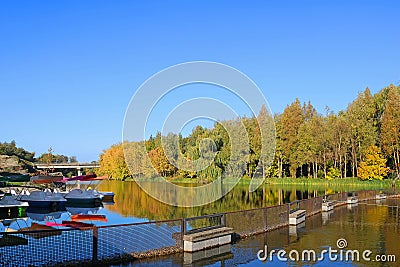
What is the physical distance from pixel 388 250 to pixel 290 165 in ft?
176

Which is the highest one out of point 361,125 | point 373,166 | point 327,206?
point 361,125

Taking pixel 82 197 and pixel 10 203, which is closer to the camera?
pixel 10 203

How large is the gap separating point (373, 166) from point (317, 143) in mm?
8590

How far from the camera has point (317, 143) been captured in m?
61.3

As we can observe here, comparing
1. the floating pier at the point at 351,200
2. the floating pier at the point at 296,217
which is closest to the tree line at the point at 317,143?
the floating pier at the point at 351,200

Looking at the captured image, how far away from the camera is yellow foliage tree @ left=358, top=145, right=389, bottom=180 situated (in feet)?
181

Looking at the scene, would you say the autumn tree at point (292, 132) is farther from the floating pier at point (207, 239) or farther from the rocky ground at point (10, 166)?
the floating pier at point (207, 239)

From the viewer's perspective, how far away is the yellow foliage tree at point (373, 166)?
55.3m

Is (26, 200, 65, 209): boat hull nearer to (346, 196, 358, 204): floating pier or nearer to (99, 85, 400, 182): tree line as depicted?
(346, 196, 358, 204): floating pier

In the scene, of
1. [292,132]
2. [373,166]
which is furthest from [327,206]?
[292,132]

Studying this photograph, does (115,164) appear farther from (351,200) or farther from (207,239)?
(207,239)

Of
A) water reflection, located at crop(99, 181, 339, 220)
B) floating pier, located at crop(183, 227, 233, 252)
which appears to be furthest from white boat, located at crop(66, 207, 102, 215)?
floating pier, located at crop(183, 227, 233, 252)

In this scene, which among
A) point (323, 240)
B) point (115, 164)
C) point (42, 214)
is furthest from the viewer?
point (115, 164)

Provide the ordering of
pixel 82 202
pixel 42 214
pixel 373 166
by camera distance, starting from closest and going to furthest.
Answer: pixel 42 214, pixel 82 202, pixel 373 166
